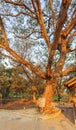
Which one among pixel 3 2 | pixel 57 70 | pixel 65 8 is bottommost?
pixel 57 70

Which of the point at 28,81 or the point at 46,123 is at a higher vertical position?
the point at 28,81

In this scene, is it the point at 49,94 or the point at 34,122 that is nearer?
the point at 34,122

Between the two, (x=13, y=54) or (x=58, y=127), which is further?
(x=13, y=54)

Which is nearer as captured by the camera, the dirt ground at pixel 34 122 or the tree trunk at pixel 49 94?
the dirt ground at pixel 34 122

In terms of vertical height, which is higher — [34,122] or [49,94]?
[49,94]

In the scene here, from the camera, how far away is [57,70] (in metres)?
14.6

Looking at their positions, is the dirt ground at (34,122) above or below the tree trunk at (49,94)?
below

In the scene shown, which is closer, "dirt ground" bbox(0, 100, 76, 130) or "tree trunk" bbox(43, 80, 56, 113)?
"dirt ground" bbox(0, 100, 76, 130)

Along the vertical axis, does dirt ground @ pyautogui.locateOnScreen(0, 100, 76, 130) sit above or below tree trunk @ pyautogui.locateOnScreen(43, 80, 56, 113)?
below

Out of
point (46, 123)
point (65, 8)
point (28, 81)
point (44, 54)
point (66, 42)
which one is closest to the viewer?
point (65, 8)

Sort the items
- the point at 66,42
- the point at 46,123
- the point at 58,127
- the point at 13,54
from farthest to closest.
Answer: the point at 66,42
the point at 13,54
the point at 46,123
the point at 58,127

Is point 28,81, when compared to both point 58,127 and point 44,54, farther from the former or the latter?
point 58,127

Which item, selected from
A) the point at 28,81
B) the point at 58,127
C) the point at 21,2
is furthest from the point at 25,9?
the point at 28,81

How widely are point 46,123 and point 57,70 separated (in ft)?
10.9
